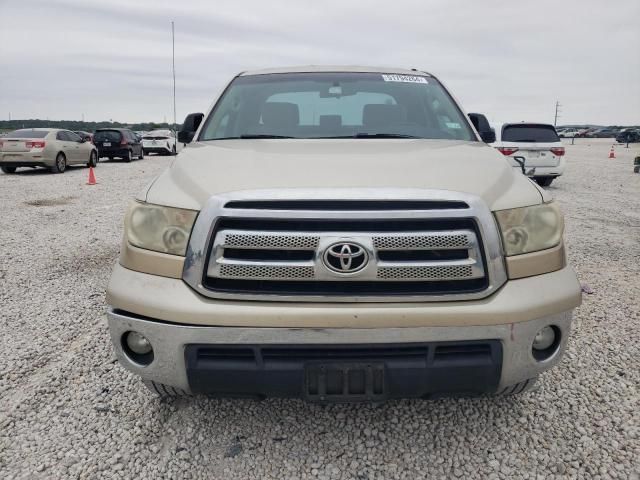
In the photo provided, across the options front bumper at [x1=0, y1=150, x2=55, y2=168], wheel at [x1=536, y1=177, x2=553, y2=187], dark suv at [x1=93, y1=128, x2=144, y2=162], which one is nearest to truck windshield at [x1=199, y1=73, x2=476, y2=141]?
wheel at [x1=536, y1=177, x2=553, y2=187]

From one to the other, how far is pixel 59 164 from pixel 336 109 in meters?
15.8

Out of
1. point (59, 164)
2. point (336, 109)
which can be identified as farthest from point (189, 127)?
point (59, 164)

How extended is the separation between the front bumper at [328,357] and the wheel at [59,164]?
16583mm

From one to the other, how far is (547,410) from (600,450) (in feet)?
1.14

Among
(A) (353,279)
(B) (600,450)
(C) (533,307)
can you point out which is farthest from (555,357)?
(A) (353,279)

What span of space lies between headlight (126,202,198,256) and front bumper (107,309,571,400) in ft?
1.02

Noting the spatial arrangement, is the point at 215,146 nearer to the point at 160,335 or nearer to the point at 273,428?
the point at 160,335

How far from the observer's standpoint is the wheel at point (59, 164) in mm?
16406

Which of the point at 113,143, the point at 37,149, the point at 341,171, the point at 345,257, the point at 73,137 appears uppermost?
the point at 341,171

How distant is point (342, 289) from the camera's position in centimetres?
200

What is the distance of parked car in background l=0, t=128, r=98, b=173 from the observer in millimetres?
15445

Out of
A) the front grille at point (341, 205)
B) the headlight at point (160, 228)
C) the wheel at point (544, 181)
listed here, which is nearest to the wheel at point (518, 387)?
the front grille at point (341, 205)

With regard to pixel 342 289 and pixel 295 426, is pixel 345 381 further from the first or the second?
pixel 295 426

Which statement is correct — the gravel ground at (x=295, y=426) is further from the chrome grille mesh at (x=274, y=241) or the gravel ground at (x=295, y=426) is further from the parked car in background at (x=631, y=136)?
the parked car in background at (x=631, y=136)
